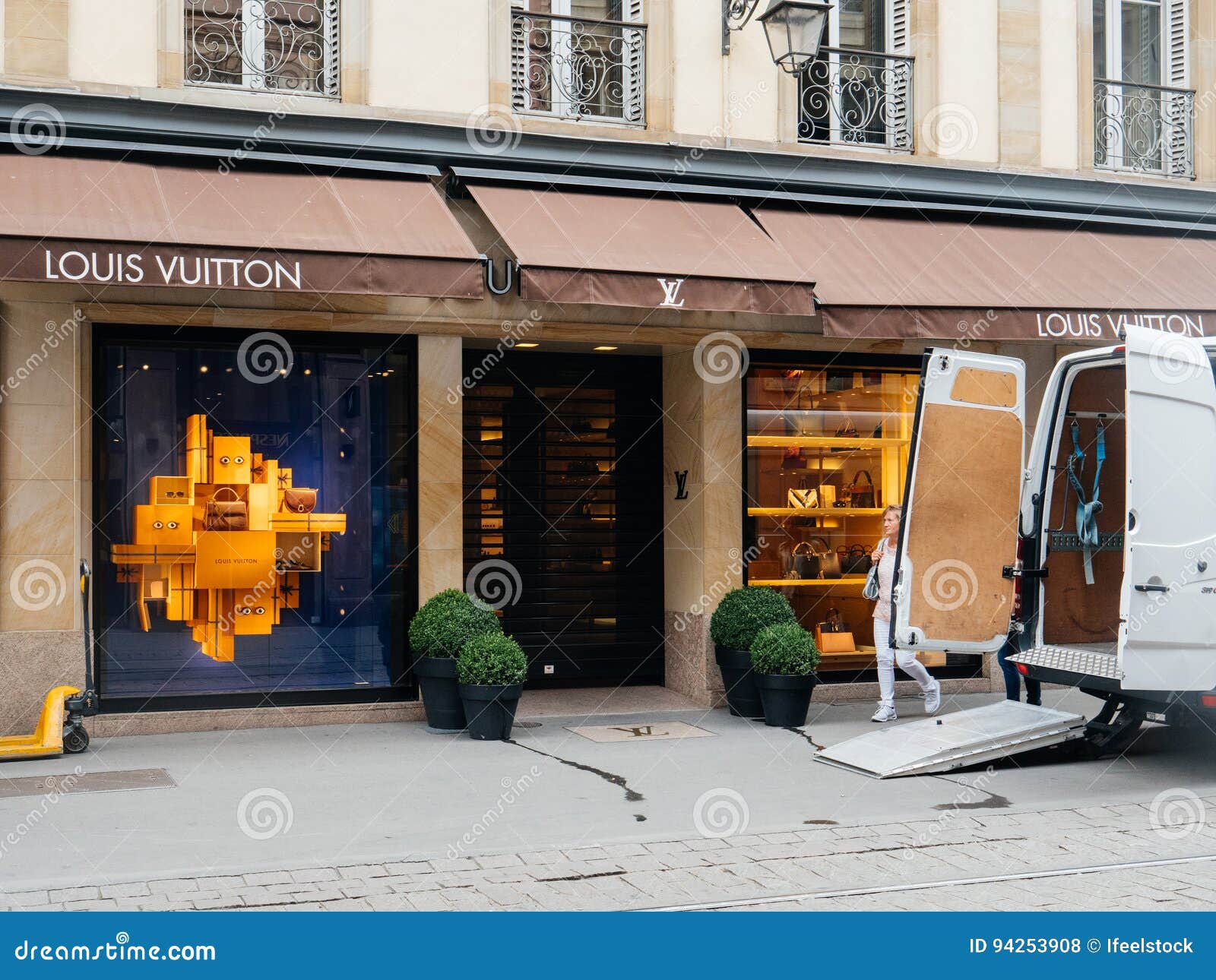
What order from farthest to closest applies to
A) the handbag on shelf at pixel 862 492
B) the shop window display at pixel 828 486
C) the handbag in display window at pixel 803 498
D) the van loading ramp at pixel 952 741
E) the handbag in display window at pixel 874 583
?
the handbag on shelf at pixel 862 492 < the handbag in display window at pixel 803 498 < the shop window display at pixel 828 486 < the handbag in display window at pixel 874 583 < the van loading ramp at pixel 952 741

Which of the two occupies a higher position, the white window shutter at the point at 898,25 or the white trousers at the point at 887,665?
the white window shutter at the point at 898,25

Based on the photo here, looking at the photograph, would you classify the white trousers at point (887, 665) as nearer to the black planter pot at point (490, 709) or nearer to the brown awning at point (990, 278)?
the brown awning at point (990, 278)

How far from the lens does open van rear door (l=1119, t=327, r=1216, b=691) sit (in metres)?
8.26

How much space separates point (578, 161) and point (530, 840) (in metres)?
6.01

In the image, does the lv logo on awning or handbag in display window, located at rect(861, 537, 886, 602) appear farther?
handbag in display window, located at rect(861, 537, 886, 602)

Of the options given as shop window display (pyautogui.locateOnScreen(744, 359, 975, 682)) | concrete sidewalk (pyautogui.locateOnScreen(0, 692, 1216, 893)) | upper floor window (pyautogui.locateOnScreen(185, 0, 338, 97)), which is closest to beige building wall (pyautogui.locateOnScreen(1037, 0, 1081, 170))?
shop window display (pyautogui.locateOnScreen(744, 359, 975, 682))

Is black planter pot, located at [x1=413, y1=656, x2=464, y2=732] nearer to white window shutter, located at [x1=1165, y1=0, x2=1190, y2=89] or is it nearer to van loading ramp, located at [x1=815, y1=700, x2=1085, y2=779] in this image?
van loading ramp, located at [x1=815, y1=700, x2=1085, y2=779]

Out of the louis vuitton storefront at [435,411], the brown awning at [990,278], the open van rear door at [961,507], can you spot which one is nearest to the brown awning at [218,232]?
the louis vuitton storefront at [435,411]

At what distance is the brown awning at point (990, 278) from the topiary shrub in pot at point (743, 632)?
232 cm

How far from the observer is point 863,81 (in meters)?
12.5

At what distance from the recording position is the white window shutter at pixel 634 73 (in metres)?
11.5

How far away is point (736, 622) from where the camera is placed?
11008mm

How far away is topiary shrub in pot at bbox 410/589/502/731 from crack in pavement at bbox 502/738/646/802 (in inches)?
22.4

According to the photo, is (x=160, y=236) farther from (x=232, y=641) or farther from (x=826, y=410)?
(x=826, y=410)
